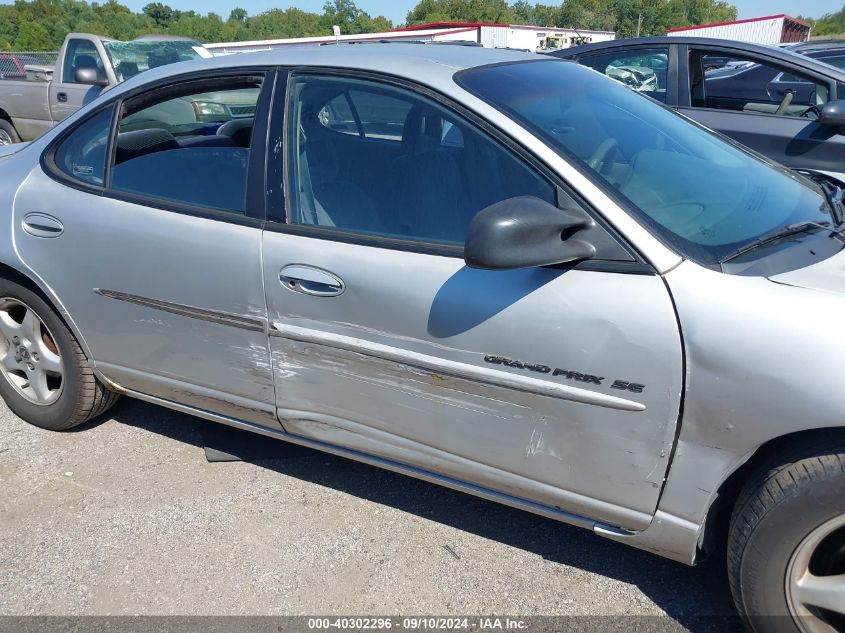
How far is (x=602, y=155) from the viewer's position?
2238 millimetres

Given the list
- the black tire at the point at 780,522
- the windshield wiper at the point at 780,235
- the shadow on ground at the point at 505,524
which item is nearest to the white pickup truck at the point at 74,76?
the shadow on ground at the point at 505,524

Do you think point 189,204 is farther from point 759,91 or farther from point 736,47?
point 759,91

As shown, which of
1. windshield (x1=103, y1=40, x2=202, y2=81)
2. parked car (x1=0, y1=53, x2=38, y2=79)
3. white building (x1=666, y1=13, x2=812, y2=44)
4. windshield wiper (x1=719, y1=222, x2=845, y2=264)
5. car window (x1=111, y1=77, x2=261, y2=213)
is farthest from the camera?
white building (x1=666, y1=13, x2=812, y2=44)

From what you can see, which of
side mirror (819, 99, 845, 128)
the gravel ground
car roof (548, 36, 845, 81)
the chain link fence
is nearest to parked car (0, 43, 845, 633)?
the gravel ground

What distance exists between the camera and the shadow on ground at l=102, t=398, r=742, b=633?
2340 mm

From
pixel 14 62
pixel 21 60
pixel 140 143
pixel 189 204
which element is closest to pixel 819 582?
pixel 189 204

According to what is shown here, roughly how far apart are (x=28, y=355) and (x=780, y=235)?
9.92ft

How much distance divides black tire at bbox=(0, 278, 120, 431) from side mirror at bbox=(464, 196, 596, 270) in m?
1.99

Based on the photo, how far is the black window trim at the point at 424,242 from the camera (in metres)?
→ 1.95

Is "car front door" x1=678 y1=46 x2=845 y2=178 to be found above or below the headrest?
below

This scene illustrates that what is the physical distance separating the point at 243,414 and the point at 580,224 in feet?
4.85

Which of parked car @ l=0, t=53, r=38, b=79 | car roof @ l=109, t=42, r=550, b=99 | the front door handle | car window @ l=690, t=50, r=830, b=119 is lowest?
parked car @ l=0, t=53, r=38, b=79

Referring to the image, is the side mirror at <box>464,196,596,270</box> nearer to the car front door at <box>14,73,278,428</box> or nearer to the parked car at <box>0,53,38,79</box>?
the car front door at <box>14,73,278,428</box>

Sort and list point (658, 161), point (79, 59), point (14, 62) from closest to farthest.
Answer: point (658, 161), point (79, 59), point (14, 62)
